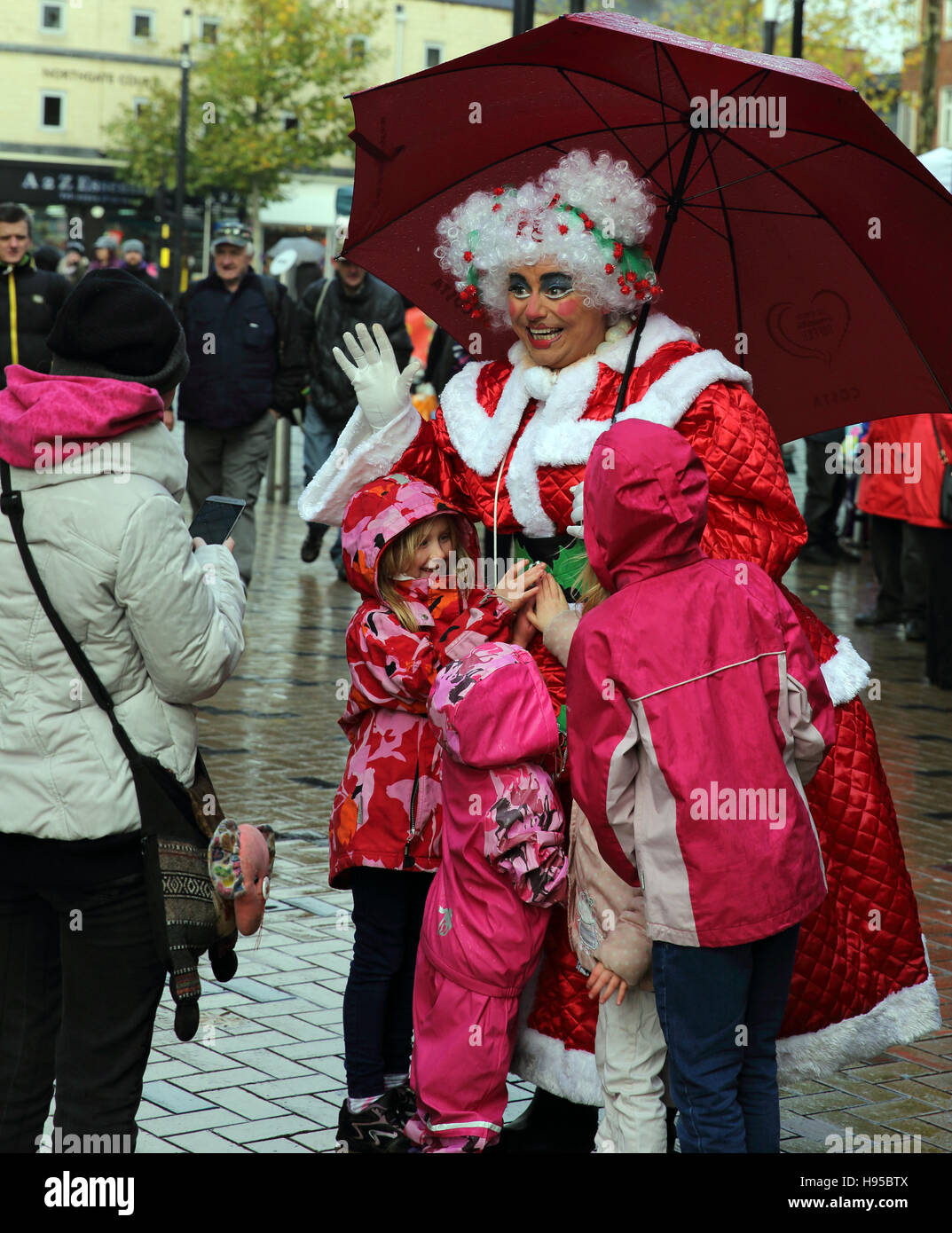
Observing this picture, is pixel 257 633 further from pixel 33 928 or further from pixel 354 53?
pixel 354 53

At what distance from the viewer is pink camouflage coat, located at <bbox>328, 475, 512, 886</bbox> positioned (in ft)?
11.9

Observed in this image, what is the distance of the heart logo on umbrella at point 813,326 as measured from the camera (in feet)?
12.9

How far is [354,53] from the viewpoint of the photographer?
43031mm

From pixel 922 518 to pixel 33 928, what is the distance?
731 centimetres

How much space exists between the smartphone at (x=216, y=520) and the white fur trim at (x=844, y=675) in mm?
1354

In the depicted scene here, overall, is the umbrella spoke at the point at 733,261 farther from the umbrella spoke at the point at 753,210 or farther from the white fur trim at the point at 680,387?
the white fur trim at the point at 680,387

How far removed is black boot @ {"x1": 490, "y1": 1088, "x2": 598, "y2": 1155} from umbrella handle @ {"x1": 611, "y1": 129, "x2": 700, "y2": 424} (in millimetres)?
1552

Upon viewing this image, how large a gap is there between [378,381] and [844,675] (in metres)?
1.29

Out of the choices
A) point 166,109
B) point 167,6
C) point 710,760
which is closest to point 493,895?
point 710,760

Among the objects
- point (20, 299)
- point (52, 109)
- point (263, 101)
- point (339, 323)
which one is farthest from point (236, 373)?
point (52, 109)

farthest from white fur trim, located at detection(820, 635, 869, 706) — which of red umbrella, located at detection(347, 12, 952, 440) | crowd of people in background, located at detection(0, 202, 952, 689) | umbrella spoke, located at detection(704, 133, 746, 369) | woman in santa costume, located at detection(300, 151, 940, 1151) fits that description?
crowd of people in background, located at detection(0, 202, 952, 689)

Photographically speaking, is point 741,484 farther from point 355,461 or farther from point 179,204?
point 179,204

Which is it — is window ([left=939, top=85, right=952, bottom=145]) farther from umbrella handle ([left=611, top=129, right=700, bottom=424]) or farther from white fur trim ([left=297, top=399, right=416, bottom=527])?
white fur trim ([left=297, top=399, right=416, bottom=527])
